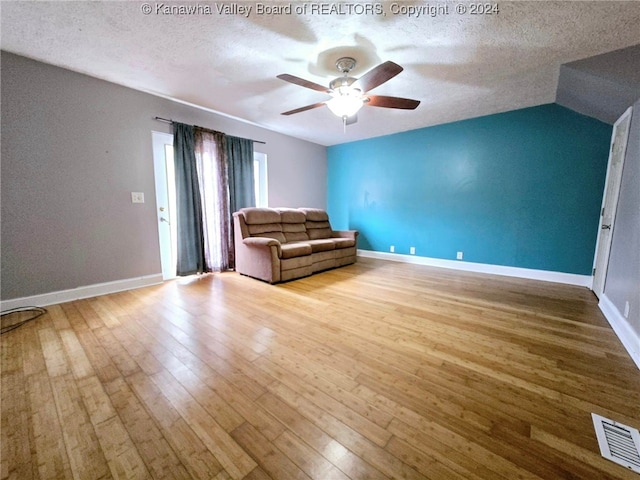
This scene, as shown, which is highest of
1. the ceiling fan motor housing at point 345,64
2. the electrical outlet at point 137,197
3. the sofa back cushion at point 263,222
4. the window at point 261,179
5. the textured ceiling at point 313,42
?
the textured ceiling at point 313,42

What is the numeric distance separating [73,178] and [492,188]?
557 cm

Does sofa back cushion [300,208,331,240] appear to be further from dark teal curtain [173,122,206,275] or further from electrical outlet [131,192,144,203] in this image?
electrical outlet [131,192,144,203]

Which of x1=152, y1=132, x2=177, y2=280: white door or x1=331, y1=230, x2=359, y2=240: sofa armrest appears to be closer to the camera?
x1=152, y1=132, x2=177, y2=280: white door

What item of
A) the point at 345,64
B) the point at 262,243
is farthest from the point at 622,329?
the point at 262,243

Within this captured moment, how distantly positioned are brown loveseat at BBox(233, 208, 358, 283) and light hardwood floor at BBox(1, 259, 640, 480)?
926mm

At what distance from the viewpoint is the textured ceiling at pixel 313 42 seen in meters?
1.77

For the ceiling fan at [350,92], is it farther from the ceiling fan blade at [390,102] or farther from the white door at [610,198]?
the white door at [610,198]

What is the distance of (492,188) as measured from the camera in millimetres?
3873

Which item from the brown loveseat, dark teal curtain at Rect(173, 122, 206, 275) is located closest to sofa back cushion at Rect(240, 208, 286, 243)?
the brown loveseat

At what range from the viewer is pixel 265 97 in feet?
10.6

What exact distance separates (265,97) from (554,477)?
3.96 metres

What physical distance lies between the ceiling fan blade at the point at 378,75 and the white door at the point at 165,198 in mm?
2788

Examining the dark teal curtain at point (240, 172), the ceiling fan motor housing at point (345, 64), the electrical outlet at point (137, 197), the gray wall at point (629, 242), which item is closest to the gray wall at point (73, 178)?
the electrical outlet at point (137, 197)

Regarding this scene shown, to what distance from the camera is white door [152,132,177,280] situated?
3.38m
